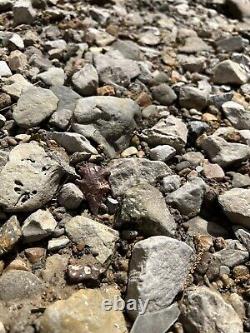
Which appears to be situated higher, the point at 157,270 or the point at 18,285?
the point at 157,270

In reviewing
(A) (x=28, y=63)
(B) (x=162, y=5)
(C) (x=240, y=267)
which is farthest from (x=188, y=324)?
(B) (x=162, y=5)

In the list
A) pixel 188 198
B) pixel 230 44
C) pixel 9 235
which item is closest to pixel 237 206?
pixel 188 198

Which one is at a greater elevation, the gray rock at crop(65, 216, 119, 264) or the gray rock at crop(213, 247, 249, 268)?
the gray rock at crop(213, 247, 249, 268)

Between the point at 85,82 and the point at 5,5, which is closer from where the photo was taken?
the point at 85,82

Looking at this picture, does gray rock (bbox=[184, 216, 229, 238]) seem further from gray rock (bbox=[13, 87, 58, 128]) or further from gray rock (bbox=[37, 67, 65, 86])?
gray rock (bbox=[37, 67, 65, 86])

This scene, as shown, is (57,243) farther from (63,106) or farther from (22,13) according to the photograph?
(22,13)

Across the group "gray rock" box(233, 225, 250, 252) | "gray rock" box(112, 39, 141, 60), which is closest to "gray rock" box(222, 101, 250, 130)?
"gray rock" box(112, 39, 141, 60)
